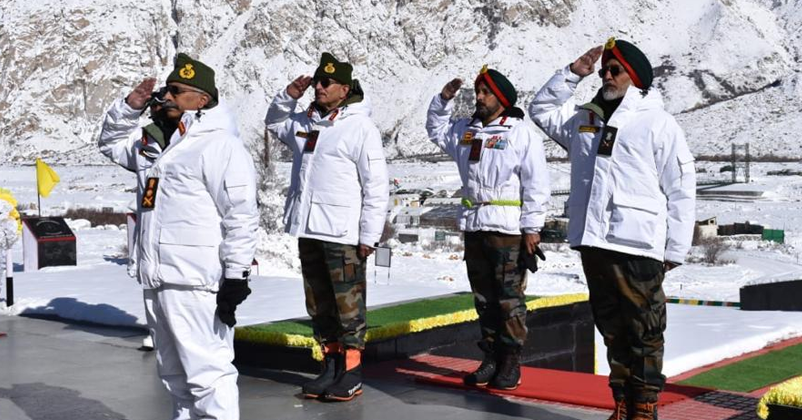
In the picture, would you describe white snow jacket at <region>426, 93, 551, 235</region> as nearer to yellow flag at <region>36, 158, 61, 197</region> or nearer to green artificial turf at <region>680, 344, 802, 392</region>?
green artificial turf at <region>680, 344, 802, 392</region>

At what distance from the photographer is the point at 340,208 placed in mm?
6535

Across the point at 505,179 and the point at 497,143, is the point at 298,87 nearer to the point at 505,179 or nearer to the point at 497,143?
the point at 497,143

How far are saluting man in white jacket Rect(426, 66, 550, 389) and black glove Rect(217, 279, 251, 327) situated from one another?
2.21 metres

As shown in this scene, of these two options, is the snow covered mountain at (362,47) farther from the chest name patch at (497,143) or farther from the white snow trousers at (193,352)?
the white snow trousers at (193,352)

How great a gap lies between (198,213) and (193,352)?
2.01ft

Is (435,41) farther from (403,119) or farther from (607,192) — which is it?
(607,192)

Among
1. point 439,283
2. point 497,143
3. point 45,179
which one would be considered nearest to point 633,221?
point 497,143

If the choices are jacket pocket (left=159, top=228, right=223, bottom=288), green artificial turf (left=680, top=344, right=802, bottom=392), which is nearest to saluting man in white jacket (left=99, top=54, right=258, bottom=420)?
jacket pocket (left=159, top=228, right=223, bottom=288)

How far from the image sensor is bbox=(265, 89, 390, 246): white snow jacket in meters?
6.53

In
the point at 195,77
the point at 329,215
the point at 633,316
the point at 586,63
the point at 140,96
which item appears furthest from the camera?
the point at 329,215

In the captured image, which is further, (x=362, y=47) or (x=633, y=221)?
(x=362, y=47)

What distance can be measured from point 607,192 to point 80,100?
13323cm

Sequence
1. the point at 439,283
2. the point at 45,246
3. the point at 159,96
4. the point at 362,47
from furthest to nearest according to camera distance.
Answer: the point at 362,47, the point at 439,283, the point at 45,246, the point at 159,96

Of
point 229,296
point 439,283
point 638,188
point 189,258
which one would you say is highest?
point 638,188
